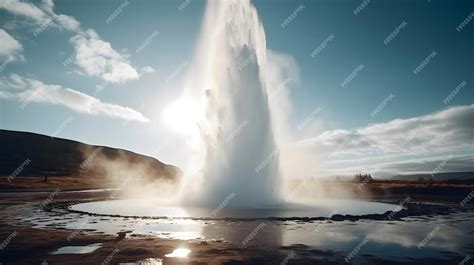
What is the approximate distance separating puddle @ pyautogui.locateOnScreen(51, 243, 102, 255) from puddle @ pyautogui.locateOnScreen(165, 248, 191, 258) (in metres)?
3.75

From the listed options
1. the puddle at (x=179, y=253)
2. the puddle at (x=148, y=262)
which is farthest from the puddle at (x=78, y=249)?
the puddle at (x=179, y=253)

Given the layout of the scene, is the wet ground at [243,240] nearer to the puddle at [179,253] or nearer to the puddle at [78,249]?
the puddle at [179,253]

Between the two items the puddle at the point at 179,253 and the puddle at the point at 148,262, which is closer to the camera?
the puddle at the point at 148,262

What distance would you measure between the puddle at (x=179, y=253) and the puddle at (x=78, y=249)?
3.75 metres

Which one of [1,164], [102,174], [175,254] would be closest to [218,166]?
[175,254]

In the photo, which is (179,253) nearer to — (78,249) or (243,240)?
(243,240)

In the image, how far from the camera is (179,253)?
1465 cm

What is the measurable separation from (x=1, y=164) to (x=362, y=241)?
184 meters

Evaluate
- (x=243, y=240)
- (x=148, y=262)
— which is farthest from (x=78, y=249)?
(x=243, y=240)

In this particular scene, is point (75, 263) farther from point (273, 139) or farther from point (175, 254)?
point (273, 139)

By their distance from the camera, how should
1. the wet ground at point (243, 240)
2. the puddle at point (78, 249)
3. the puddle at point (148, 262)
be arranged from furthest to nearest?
the puddle at point (78, 249) → the wet ground at point (243, 240) → the puddle at point (148, 262)

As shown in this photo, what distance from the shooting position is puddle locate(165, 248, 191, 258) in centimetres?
1413

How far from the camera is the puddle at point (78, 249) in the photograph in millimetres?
15109

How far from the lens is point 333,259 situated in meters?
13.9
